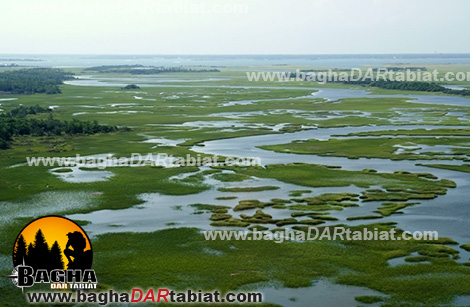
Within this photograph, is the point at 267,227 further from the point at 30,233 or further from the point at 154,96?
the point at 154,96

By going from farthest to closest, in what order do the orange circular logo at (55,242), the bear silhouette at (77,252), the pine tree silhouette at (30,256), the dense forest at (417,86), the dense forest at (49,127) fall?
the dense forest at (417,86), the dense forest at (49,127), the pine tree silhouette at (30,256), the bear silhouette at (77,252), the orange circular logo at (55,242)

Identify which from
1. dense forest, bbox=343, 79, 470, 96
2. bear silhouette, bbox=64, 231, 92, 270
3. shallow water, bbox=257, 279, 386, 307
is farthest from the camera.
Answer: dense forest, bbox=343, 79, 470, 96

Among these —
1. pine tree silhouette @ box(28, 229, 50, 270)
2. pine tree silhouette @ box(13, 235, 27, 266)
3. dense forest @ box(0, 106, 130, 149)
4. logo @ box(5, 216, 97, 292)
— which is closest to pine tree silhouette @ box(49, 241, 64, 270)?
logo @ box(5, 216, 97, 292)

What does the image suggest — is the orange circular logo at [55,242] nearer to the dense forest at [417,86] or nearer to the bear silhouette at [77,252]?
the bear silhouette at [77,252]

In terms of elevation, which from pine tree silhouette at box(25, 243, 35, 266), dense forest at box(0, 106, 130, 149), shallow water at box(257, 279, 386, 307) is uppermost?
pine tree silhouette at box(25, 243, 35, 266)

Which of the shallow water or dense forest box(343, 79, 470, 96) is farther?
dense forest box(343, 79, 470, 96)

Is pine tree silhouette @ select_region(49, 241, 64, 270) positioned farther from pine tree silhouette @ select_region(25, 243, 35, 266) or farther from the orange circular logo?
pine tree silhouette @ select_region(25, 243, 35, 266)

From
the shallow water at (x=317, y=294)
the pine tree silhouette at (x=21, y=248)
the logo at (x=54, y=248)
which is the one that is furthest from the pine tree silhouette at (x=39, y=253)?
the shallow water at (x=317, y=294)

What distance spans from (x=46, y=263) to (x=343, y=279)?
15.8m

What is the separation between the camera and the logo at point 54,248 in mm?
23609

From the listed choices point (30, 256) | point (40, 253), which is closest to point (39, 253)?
point (40, 253)

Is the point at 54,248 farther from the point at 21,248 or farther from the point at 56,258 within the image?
the point at 21,248

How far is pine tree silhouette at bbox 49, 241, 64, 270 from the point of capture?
23.6 metres

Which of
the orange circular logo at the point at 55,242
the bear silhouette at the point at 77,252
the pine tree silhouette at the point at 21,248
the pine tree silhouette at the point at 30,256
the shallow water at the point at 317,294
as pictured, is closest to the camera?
the orange circular logo at the point at 55,242
